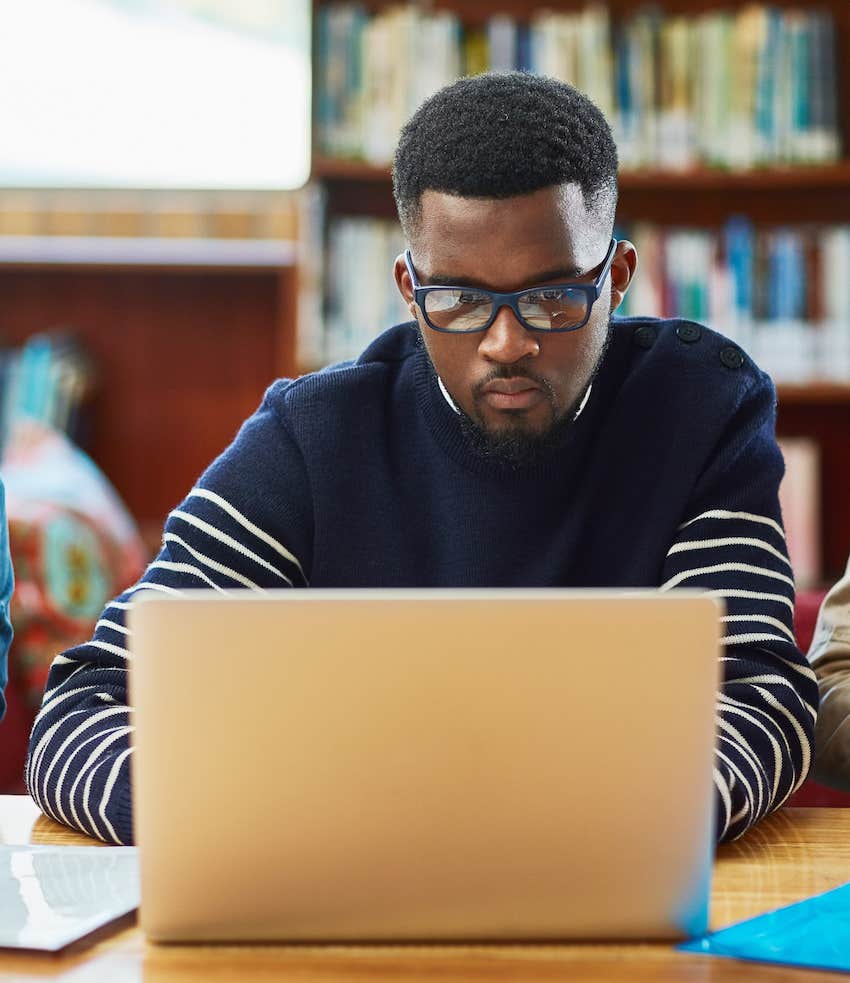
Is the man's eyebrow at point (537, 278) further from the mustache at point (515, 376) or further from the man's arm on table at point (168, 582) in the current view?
the man's arm on table at point (168, 582)

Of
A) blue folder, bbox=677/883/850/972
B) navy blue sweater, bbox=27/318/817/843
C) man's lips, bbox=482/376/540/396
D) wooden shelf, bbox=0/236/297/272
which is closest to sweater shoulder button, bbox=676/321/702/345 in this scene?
navy blue sweater, bbox=27/318/817/843

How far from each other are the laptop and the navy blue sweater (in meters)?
0.52

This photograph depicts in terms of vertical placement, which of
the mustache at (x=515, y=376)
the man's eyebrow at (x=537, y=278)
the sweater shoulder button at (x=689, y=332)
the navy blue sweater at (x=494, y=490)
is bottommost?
the navy blue sweater at (x=494, y=490)

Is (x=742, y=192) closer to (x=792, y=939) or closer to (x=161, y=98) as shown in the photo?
(x=161, y=98)

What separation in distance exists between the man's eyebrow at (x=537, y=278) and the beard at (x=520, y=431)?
0.07 m

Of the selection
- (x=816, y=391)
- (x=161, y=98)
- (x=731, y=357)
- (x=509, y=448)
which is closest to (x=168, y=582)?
(x=509, y=448)

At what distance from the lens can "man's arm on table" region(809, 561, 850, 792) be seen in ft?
3.98

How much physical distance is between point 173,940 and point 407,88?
228cm

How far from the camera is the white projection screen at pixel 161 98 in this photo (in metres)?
3.19

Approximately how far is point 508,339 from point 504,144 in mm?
174

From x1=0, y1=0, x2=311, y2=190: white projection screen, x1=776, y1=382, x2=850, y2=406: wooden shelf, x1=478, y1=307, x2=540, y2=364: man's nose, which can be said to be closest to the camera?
x1=478, y1=307, x2=540, y2=364: man's nose

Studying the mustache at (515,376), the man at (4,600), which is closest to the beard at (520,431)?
the mustache at (515,376)

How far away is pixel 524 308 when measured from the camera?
1.17 metres

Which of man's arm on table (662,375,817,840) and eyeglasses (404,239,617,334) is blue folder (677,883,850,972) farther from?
eyeglasses (404,239,617,334)
